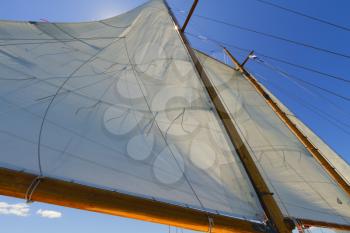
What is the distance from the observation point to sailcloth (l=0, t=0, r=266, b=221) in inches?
88.7

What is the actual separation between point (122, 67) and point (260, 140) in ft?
12.4

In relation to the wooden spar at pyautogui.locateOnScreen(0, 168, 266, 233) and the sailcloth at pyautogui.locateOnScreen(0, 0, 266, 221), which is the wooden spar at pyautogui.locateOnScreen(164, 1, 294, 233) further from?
the wooden spar at pyautogui.locateOnScreen(0, 168, 266, 233)

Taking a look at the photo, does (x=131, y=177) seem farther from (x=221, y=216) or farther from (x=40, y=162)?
(x=221, y=216)

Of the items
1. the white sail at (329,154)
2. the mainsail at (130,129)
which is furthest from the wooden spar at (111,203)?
the white sail at (329,154)

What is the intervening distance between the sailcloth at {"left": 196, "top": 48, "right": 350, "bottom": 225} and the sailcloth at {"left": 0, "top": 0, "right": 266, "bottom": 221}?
4.15ft

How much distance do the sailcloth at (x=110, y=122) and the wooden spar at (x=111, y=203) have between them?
2.5 inches

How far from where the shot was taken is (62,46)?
12.7 ft

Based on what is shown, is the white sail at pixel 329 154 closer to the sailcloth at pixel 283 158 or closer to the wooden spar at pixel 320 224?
the sailcloth at pixel 283 158

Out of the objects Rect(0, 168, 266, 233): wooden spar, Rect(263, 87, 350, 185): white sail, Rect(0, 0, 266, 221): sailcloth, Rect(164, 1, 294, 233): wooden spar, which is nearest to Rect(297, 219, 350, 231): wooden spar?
Rect(164, 1, 294, 233): wooden spar

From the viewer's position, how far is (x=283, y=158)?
210 inches

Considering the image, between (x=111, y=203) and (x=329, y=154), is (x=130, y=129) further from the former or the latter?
(x=329, y=154)

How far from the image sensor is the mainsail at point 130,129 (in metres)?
2.28

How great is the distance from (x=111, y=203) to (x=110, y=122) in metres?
1.20

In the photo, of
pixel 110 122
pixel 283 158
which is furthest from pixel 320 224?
pixel 110 122
